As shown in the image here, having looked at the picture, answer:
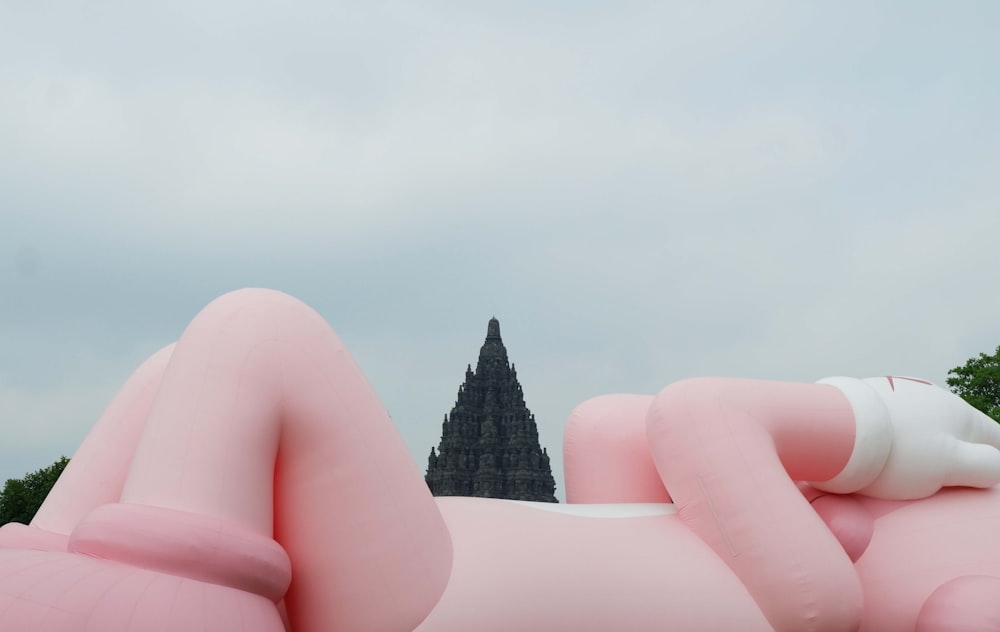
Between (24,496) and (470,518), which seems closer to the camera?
(470,518)

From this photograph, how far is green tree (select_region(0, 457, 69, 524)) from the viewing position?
24.2 metres

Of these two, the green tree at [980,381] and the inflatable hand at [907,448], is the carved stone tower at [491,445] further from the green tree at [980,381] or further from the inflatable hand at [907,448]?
the inflatable hand at [907,448]

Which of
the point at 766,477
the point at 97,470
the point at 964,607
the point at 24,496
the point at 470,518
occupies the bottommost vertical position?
the point at 964,607

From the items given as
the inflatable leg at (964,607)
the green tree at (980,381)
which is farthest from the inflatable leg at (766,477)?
the green tree at (980,381)

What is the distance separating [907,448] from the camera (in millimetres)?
4652

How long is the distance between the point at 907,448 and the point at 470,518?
2.36 meters

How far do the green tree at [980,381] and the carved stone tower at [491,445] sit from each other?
12.6 m

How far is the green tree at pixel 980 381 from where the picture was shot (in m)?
20.8

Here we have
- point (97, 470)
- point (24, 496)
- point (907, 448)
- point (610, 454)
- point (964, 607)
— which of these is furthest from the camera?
point (24, 496)

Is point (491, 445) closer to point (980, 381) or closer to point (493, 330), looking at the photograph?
point (493, 330)

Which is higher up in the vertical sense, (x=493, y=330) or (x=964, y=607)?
(x=493, y=330)

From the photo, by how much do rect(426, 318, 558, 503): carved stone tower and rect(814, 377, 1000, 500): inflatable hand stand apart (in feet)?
79.2

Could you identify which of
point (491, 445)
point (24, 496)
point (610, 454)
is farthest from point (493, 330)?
point (610, 454)

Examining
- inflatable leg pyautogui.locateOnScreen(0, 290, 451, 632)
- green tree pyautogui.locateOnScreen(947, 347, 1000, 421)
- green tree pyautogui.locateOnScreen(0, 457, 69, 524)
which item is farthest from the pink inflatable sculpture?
green tree pyautogui.locateOnScreen(0, 457, 69, 524)
